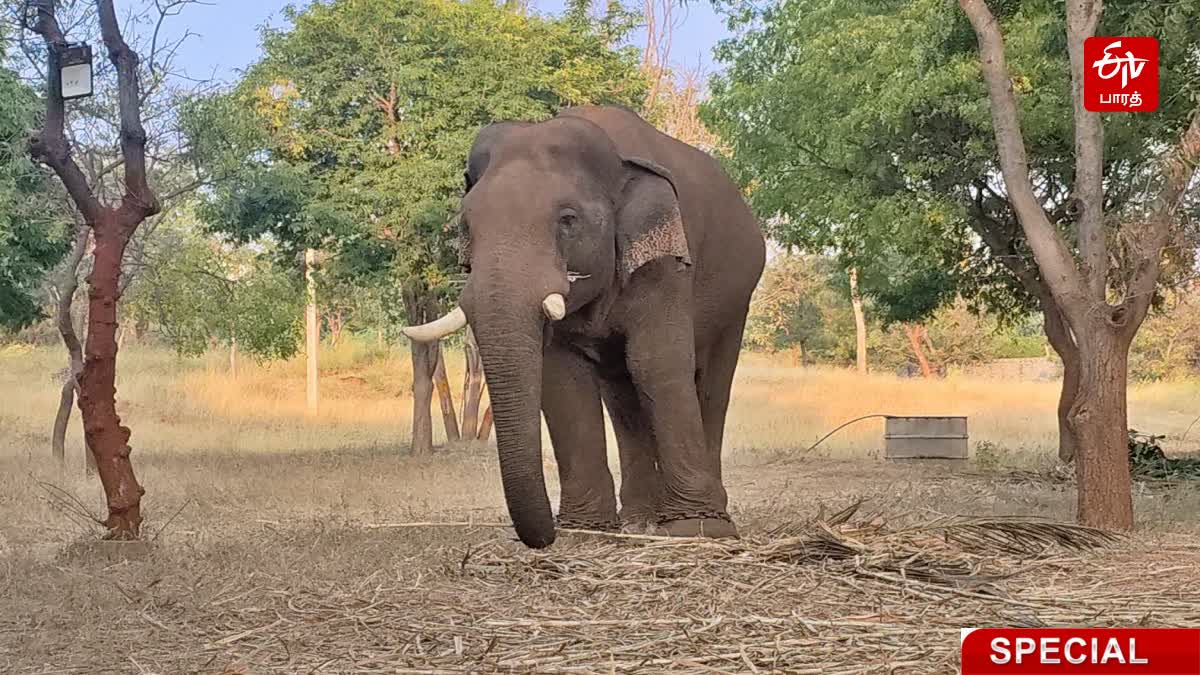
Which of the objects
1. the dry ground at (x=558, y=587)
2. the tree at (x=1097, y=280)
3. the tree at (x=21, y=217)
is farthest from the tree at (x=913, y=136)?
the tree at (x=21, y=217)

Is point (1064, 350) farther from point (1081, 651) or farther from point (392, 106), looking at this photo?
point (1081, 651)

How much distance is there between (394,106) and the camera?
23609 millimetres

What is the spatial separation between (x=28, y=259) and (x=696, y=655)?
50.5 feet

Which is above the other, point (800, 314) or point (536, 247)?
point (800, 314)

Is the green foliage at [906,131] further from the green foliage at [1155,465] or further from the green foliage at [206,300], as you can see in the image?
the green foliage at [206,300]

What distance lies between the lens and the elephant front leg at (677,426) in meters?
8.66

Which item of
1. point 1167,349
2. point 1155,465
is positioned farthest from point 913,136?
point 1167,349

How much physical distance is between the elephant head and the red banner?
8.39 ft

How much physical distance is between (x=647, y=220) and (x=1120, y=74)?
4.97m

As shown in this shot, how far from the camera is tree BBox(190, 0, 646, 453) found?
22.3 meters

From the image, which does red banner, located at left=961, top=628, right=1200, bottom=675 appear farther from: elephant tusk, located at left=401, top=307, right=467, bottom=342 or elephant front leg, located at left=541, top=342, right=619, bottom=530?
elephant front leg, located at left=541, top=342, right=619, bottom=530

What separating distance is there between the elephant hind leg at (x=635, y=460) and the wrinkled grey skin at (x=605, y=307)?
0.04 feet

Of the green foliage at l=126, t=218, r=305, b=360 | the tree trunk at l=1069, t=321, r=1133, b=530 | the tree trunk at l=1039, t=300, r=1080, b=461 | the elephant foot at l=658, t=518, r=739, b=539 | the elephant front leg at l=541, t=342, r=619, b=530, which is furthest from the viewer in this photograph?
the green foliage at l=126, t=218, r=305, b=360

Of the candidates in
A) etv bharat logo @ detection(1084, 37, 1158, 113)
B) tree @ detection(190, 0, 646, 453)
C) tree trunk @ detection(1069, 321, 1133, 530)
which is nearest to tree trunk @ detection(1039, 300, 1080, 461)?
etv bharat logo @ detection(1084, 37, 1158, 113)
